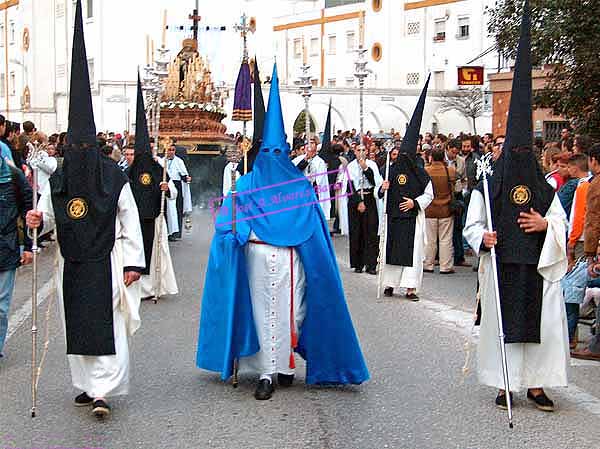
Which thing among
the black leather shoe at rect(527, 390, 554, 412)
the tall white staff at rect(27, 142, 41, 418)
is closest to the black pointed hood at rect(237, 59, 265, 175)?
the tall white staff at rect(27, 142, 41, 418)

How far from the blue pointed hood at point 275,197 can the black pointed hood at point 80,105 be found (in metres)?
1.26

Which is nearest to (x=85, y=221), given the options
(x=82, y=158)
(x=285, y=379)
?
(x=82, y=158)

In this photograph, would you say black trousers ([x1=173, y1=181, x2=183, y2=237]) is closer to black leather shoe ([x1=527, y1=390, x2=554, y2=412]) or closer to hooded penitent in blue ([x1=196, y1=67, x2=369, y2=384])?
hooded penitent in blue ([x1=196, y1=67, x2=369, y2=384])

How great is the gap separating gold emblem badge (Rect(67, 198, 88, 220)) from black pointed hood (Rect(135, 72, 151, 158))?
5693 millimetres

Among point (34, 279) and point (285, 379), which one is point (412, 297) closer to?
point (285, 379)

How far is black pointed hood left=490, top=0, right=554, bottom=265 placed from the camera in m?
6.82

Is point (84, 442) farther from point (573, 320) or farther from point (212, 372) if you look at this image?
point (573, 320)

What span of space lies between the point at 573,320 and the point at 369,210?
668 cm

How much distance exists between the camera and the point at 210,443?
622cm

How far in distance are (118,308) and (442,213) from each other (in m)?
9.11

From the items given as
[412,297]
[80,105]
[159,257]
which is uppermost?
[80,105]

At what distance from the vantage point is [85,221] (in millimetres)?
6777

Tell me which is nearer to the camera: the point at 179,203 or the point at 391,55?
the point at 179,203

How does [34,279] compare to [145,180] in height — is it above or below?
below
